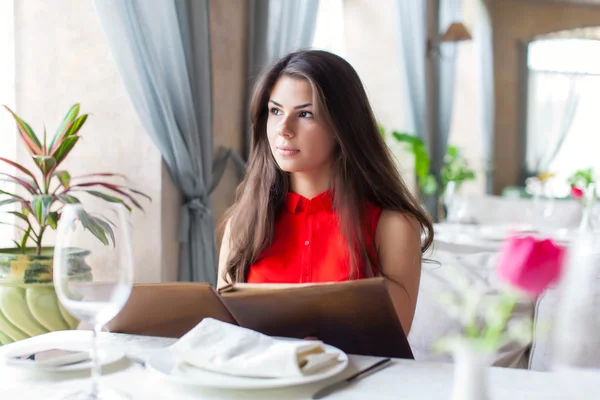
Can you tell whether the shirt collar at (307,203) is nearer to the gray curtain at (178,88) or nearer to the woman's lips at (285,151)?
the woman's lips at (285,151)

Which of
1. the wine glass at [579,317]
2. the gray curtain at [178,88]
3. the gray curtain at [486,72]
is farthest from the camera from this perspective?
the gray curtain at [486,72]

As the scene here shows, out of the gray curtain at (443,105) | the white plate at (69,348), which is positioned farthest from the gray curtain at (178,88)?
the gray curtain at (443,105)

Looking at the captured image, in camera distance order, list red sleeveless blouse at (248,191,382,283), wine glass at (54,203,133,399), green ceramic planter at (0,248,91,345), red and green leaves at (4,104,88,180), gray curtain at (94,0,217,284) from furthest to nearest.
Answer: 1. gray curtain at (94,0,217,284)
2. red and green leaves at (4,104,88,180)
3. green ceramic planter at (0,248,91,345)
4. red sleeveless blouse at (248,191,382,283)
5. wine glass at (54,203,133,399)

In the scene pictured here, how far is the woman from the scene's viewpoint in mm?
1644

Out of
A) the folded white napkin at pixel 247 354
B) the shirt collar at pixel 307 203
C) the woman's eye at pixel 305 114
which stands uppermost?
the woman's eye at pixel 305 114

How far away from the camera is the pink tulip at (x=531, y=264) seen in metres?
0.60

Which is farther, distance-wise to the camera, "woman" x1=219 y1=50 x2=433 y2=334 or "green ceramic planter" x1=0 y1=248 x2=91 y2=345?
"green ceramic planter" x1=0 y1=248 x2=91 y2=345

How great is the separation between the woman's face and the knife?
0.68m

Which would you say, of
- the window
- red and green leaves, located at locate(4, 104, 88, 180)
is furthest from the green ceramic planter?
the window

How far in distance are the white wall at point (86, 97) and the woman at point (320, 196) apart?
3.68ft

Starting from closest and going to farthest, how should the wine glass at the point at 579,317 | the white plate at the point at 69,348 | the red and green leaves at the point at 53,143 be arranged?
the wine glass at the point at 579,317
the white plate at the point at 69,348
the red and green leaves at the point at 53,143

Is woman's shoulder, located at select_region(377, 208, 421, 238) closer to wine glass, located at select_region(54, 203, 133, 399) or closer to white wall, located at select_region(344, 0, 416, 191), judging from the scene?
wine glass, located at select_region(54, 203, 133, 399)

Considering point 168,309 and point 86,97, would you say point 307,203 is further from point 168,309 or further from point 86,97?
point 86,97

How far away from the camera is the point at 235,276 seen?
1770mm
